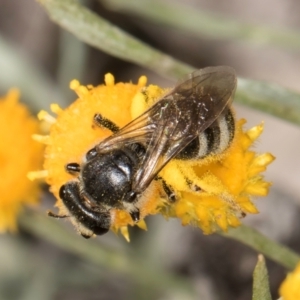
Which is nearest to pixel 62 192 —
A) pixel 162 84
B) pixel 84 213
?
pixel 84 213

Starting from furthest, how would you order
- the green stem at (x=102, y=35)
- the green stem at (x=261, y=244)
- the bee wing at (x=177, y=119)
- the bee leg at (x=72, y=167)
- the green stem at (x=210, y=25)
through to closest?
1. the green stem at (x=210, y=25)
2. the green stem at (x=102, y=35)
3. the green stem at (x=261, y=244)
4. the bee leg at (x=72, y=167)
5. the bee wing at (x=177, y=119)

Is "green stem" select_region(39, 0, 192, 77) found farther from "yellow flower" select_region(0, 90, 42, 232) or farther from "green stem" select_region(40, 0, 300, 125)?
"yellow flower" select_region(0, 90, 42, 232)

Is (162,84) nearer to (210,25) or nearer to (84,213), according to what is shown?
(210,25)

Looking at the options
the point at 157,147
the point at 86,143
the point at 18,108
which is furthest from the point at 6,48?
the point at 157,147

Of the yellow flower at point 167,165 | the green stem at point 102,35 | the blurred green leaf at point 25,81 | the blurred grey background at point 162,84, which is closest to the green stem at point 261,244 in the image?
the yellow flower at point 167,165

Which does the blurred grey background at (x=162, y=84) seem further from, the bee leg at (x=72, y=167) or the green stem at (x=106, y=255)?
the bee leg at (x=72, y=167)

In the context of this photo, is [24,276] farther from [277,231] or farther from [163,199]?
[163,199]
